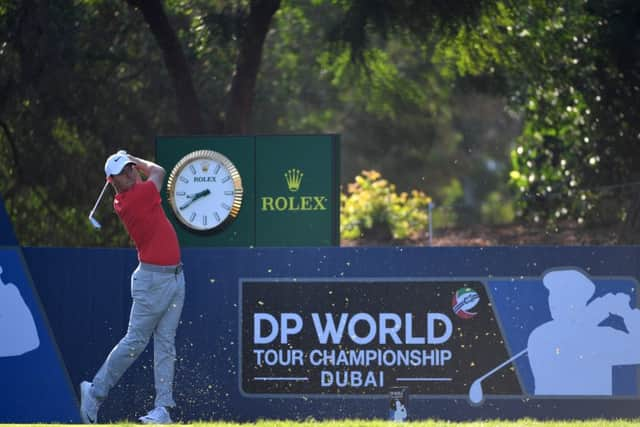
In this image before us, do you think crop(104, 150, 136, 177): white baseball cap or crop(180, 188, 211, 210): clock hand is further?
crop(180, 188, 211, 210): clock hand

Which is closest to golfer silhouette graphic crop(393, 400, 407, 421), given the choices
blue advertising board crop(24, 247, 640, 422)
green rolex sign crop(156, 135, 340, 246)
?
blue advertising board crop(24, 247, 640, 422)

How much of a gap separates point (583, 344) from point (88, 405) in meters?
3.79

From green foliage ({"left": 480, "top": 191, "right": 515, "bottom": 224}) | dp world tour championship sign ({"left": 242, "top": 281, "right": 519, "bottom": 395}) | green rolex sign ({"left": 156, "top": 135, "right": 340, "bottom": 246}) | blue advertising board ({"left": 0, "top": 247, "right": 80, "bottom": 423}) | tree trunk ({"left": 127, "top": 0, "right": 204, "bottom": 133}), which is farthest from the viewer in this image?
green foliage ({"left": 480, "top": 191, "right": 515, "bottom": 224})

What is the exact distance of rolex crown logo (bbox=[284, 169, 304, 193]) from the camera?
10.6 metres

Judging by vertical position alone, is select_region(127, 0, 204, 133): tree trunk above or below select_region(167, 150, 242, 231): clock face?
above

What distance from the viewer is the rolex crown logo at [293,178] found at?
10.6m

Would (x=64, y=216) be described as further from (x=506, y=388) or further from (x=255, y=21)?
(x=506, y=388)

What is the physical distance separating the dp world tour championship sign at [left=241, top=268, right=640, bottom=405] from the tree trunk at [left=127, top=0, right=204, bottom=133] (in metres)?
9.14

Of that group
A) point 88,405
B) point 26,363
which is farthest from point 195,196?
point 88,405

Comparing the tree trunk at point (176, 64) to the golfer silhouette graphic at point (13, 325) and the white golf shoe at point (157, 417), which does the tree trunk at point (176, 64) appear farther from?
the white golf shoe at point (157, 417)

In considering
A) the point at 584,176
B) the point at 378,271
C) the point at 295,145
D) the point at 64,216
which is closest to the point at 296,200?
the point at 295,145

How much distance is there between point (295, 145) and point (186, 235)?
1.23 metres

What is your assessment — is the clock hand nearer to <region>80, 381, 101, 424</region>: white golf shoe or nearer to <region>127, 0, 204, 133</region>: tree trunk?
<region>80, 381, 101, 424</region>: white golf shoe

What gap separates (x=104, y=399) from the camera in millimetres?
9547
